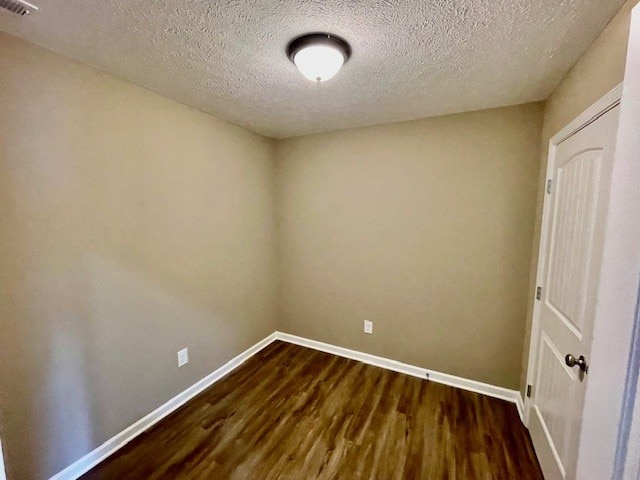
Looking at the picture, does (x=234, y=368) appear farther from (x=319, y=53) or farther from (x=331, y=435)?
(x=319, y=53)

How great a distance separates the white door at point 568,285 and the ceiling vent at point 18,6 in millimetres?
2366

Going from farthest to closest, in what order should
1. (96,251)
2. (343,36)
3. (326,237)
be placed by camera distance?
(326,237), (96,251), (343,36)

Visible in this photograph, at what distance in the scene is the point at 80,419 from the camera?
160 centimetres

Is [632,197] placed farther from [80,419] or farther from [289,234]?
[289,234]

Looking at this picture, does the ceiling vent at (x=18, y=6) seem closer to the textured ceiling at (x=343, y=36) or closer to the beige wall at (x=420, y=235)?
the textured ceiling at (x=343, y=36)

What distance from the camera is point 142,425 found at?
192cm

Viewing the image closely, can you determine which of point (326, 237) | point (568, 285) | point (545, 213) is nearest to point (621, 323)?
point (568, 285)

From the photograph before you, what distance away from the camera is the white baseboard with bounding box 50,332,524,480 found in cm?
165

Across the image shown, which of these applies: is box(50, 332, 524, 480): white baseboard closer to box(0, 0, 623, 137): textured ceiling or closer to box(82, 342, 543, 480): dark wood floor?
box(82, 342, 543, 480): dark wood floor

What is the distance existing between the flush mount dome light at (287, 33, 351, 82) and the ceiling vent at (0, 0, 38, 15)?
3.40 feet

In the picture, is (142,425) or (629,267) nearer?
(629,267)

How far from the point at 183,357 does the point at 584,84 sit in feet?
10.0

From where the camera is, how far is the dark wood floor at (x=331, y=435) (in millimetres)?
1643

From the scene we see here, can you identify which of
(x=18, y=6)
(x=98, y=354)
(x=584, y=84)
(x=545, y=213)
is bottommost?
(x=98, y=354)
